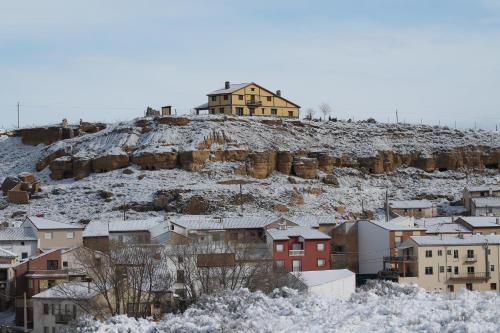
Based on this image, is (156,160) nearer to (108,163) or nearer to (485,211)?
(108,163)

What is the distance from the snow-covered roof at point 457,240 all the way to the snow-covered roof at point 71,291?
21720mm

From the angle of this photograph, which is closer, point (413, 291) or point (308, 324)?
point (308, 324)

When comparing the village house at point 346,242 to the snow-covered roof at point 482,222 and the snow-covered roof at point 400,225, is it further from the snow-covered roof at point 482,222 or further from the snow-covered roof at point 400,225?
the snow-covered roof at point 482,222

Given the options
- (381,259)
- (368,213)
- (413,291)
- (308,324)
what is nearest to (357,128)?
(368,213)

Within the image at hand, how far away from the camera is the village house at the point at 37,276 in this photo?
5750 centimetres

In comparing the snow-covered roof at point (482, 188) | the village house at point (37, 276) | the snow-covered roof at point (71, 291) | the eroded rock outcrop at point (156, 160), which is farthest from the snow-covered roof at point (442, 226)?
the eroded rock outcrop at point (156, 160)

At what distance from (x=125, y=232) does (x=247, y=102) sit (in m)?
43.9

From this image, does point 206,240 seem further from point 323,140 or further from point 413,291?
point 323,140

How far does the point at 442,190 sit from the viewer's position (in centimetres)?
9800

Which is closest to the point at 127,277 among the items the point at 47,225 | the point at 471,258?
the point at 47,225

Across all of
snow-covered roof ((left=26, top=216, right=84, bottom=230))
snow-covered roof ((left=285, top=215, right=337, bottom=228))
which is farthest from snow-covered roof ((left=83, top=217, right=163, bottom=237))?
snow-covered roof ((left=285, top=215, right=337, bottom=228))

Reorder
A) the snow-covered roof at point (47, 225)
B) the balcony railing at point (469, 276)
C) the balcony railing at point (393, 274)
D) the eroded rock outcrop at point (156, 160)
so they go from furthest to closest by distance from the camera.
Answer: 1. the eroded rock outcrop at point (156, 160)
2. the snow-covered roof at point (47, 225)
3. the balcony railing at point (393, 274)
4. the balcony railing at point (469, 276)

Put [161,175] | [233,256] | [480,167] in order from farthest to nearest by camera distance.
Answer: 1. [480,167]
2. [161,175]
3. [233,256]

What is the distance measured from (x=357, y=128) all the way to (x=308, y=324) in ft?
254
